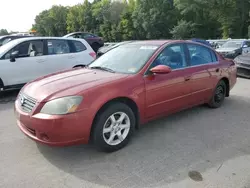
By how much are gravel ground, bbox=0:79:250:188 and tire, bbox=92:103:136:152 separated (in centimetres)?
13

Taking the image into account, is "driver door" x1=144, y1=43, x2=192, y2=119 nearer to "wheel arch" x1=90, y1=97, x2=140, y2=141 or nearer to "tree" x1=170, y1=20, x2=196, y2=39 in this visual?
"wheel arch" x1=90, y1=97, x2=140, y2=141

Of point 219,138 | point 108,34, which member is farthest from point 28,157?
point 108,34

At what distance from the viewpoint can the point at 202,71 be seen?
4.71m

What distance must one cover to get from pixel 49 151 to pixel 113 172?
1063 millimetres

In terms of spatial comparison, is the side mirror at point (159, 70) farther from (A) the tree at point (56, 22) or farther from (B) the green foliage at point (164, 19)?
(A) the tree at point (56, 22)

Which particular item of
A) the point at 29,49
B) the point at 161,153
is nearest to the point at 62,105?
the point at 161,153

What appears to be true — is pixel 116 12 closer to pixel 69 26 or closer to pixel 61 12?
pixel 69 26

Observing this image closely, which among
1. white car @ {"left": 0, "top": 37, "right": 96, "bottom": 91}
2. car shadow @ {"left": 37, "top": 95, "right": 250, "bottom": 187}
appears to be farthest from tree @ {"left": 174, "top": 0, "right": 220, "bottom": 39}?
car shadow @ {"left": 37, "top": 95, "right": 250, "bottom": 187}

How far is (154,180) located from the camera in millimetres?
2803

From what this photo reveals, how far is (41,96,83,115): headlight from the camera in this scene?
3008mm

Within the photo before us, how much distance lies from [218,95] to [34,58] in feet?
15.7

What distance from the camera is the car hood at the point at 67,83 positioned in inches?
125

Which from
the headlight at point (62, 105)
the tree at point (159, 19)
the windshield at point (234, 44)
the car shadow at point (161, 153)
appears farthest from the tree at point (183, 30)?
the headlight at point (62, 105)

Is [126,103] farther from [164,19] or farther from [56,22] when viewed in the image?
[56,22]
